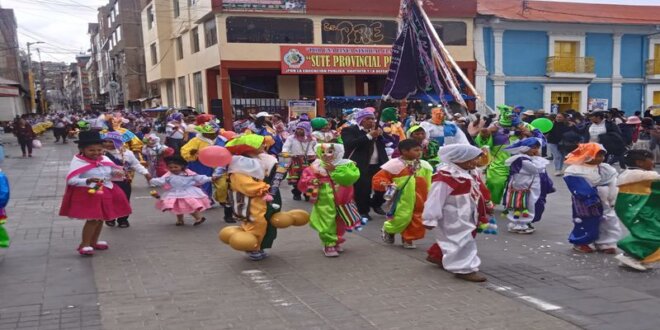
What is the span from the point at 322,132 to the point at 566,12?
2352 cm

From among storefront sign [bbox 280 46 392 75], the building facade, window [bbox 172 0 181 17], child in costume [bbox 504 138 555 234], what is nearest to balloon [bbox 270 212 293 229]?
child in costume [bbox 504 138 555 234]

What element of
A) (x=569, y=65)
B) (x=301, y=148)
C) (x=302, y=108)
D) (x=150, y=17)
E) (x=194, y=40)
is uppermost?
(x=150, y=17)

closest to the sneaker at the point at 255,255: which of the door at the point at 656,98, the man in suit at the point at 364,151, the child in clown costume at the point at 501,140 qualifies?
the man in suit at the point at 364,151

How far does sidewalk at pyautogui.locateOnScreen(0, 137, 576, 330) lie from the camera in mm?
4410

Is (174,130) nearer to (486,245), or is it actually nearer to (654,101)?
(486,245)

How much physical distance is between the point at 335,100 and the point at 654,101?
1788 centimetres

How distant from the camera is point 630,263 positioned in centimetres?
560

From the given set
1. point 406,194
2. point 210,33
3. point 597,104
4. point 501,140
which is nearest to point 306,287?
point 406,194

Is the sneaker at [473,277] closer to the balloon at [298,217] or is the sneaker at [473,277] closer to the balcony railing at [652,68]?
the balloon at [298,217]

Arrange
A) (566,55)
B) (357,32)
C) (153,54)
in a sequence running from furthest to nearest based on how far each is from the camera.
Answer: (153,54) < (566,55) < (357,32)

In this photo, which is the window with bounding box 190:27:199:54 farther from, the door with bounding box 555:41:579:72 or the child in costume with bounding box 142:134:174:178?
the door with bounding box 555:41:579:72

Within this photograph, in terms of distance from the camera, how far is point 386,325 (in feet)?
14.1

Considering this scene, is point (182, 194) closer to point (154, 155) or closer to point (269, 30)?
point (154, 155)

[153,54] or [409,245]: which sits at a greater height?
[153,54]
